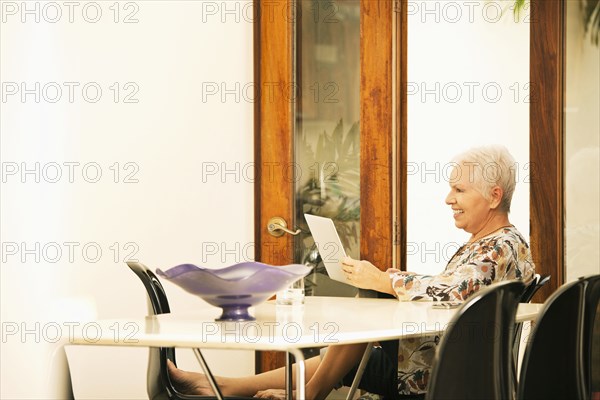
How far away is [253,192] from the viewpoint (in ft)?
15.0

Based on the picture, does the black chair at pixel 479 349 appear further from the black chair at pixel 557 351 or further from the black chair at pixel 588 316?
the black chair at pixel 588 316

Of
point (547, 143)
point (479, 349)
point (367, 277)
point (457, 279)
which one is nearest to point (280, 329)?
point (479, 349)

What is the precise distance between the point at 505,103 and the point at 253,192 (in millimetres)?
1363

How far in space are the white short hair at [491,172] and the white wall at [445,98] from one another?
1.88ft

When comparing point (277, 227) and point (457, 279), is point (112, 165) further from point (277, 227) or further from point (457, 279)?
point (457, 279)

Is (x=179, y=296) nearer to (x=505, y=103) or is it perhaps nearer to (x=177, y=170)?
(x=177, y=170)

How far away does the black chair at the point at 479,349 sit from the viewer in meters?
1.90

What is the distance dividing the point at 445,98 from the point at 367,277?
1277 mm

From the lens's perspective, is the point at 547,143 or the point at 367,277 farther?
the point at 547,143

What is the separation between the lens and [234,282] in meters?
2.25

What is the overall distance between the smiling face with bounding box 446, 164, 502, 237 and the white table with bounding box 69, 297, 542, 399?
722 mm

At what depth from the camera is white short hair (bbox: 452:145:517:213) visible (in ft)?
11.6

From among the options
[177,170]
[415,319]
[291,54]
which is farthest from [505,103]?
[415,319]

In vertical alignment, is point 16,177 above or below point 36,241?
above
